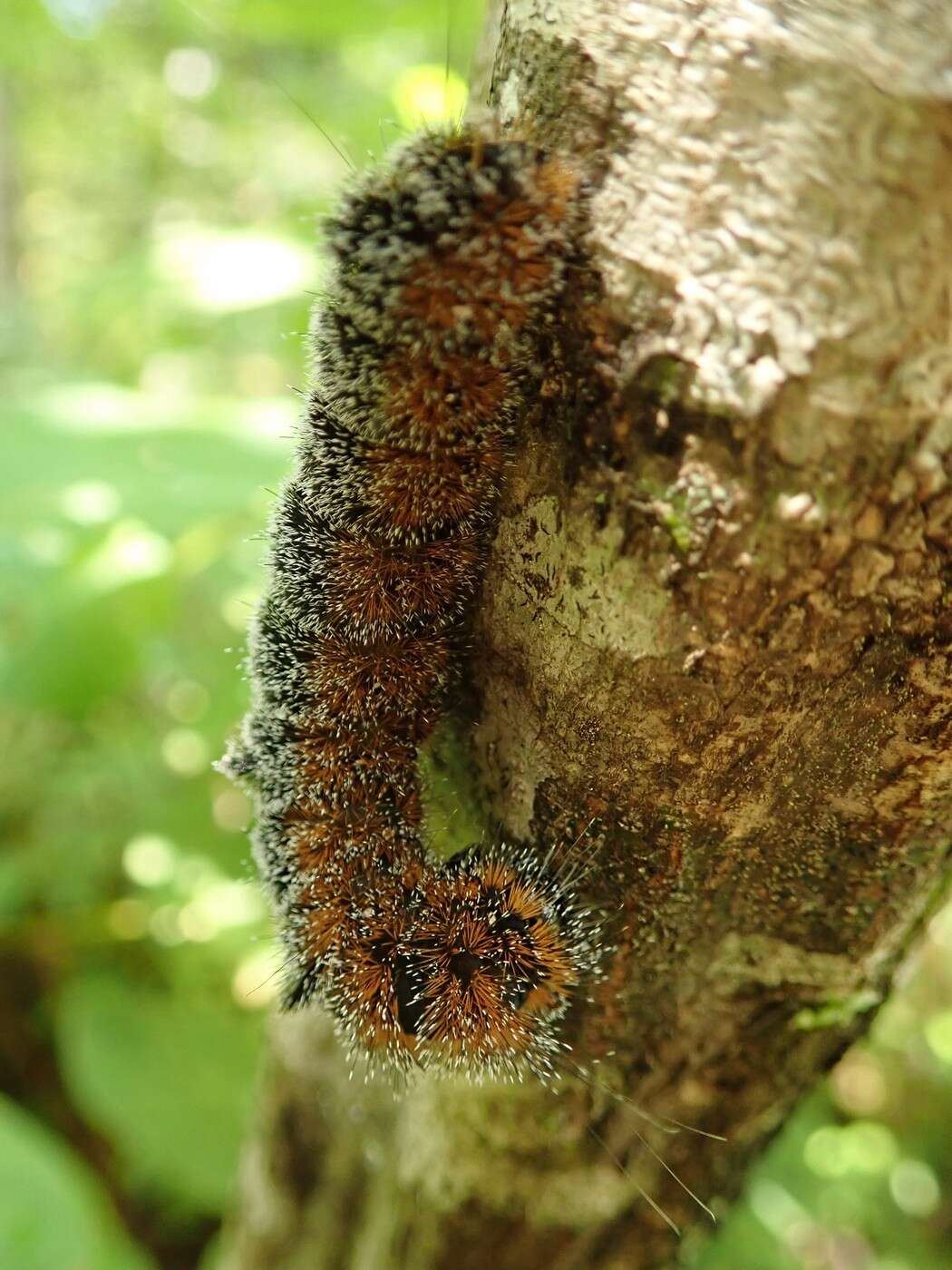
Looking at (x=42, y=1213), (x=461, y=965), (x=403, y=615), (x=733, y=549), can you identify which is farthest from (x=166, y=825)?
(x=733, y=549)

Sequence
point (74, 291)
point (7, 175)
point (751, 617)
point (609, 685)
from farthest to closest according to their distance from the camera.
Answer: point (7, 175) < point (74, 291) < point (609, 685) < point (751, 617)

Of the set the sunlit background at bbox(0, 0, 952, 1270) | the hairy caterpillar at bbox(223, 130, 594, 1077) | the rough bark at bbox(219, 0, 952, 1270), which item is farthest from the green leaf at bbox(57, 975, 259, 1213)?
the rough bark at bbox(219, 0, 952, 1270)

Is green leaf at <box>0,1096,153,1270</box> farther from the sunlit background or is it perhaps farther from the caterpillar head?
the caterpillar head

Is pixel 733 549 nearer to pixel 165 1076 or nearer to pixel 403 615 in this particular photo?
pixel 403 615

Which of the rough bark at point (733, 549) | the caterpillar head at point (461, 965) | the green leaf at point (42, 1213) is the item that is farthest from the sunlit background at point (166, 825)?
the caterpillar head at point (461, 965)

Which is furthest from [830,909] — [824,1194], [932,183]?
[824,1194]

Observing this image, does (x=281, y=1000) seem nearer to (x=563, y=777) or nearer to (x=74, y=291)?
(x=563, y=777)

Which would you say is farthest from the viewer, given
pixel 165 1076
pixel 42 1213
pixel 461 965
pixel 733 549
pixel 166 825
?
pixel 165 1076
